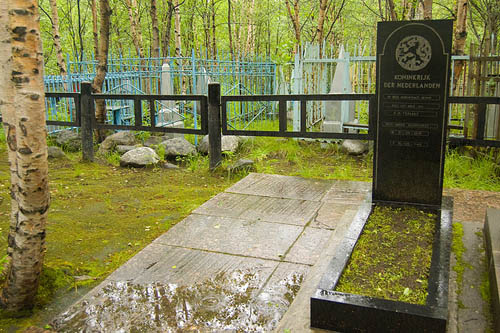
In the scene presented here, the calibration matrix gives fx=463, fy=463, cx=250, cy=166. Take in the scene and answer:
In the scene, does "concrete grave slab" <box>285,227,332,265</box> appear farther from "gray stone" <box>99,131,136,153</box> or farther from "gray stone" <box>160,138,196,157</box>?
"gray stone" <box>99,131,136,153</box>

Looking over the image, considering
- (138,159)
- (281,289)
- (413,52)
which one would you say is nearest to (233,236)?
(281,289)

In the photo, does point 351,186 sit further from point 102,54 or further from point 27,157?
point 102,54

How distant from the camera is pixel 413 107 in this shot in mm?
4887

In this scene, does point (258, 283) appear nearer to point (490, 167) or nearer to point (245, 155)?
point (490, 167)

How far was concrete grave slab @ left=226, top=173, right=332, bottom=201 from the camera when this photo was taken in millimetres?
6587

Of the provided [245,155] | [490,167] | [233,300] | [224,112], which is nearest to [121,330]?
[233,300]

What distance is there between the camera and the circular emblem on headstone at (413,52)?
4.79m

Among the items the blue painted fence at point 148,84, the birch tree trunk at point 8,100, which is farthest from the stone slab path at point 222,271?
the blue painted fence at point 148,84

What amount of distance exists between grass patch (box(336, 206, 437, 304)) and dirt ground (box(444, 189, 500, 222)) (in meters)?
1.12

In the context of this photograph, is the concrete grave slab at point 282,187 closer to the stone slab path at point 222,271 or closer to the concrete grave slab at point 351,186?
the concrete grave slab at point 351,186

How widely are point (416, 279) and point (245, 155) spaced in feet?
25.4

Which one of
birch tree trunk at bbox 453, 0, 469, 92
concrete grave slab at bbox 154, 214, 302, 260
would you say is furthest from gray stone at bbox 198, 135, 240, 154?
concrete grave slab at bbox 154, 214, 302, 260

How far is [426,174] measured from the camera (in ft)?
16.3

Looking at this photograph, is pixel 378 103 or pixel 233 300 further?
pixel 378 103
